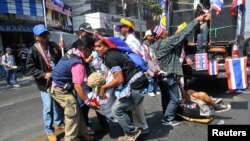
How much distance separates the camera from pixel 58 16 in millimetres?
23438

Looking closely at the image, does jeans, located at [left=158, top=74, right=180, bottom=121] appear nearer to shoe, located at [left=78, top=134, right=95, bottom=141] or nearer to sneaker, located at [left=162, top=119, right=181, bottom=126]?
sneaker, located at [left=162, top=119, right=181, bottom=126]

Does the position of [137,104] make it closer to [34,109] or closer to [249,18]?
[34,109]

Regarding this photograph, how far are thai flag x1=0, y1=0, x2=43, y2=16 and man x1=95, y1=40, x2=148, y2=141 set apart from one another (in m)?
15.4

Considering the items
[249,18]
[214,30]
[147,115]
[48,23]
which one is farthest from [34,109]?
[48,23]

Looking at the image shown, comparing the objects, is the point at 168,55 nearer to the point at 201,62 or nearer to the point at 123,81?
the point at 123,81

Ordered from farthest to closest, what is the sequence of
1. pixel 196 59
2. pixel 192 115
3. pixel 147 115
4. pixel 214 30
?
pixel 214 30 < pixel 196 59 < pixel 147 115 < pixel 192 115

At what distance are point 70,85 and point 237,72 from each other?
375 cm

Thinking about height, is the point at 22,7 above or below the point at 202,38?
above

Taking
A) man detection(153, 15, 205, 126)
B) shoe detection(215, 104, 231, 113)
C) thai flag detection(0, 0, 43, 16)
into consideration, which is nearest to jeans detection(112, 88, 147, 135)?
man detection(153, 15, 205, 126)

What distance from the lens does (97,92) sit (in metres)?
4.07

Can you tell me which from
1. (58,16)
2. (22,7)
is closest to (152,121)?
(22,7)

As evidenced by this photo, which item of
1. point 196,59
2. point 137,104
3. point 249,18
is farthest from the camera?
point 249,18

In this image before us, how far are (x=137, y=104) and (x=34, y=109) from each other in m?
3.88

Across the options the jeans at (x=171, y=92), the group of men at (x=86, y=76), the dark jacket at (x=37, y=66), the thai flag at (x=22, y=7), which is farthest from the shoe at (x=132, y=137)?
the thai flag at (x=22, y=7)
